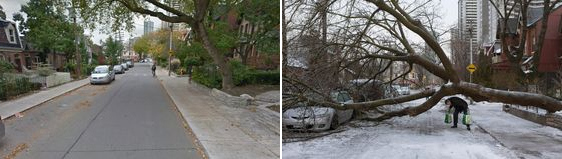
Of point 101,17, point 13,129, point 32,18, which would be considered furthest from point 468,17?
point 32,18

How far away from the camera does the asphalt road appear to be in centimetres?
684

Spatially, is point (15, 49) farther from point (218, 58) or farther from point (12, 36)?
point (218, 58)

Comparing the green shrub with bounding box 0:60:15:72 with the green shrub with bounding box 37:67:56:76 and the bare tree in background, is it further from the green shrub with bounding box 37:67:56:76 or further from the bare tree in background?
the bare tree in background

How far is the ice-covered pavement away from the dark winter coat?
1.49 feet

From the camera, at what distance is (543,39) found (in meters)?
9.70

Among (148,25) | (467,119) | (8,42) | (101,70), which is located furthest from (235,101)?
(148,25)

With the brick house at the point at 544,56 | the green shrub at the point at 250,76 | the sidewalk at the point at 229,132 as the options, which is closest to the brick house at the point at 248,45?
the green shrub at the point at 250,76

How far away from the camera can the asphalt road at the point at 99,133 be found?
684cm

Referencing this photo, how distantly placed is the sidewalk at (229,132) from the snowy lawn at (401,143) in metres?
0.77

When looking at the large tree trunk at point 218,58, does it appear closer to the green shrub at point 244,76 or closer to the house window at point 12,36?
the green shrub at point 244,76

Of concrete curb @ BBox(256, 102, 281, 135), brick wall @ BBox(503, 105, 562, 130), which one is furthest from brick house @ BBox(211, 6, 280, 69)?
brick wall @ BBox(503, 105, 562, 130)

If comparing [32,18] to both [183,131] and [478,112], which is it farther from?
[478,112]

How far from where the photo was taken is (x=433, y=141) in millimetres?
8930

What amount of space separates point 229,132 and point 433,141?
3.44 metres
